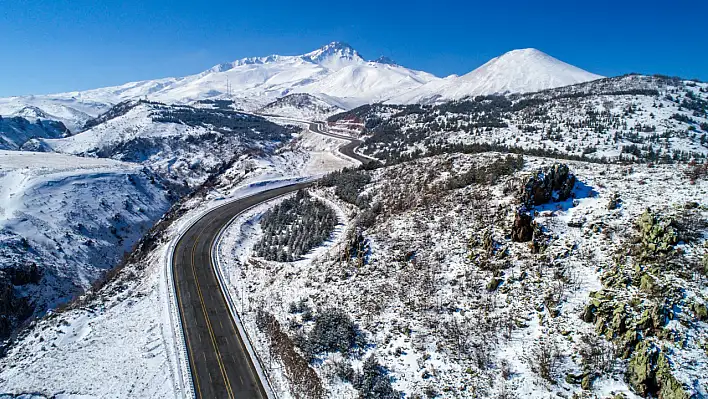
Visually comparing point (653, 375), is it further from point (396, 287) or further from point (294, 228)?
point (294, 228)

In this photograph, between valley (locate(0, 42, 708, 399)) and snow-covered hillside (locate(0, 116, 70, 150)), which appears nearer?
valley (locate(0, 42, 708, 399))

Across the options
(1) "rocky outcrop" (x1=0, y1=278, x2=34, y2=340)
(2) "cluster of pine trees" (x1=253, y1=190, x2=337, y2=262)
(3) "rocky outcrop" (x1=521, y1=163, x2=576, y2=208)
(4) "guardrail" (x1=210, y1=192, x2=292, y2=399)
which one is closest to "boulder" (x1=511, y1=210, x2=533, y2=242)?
(3) "rocky outcrop" (x1=521, y1=163, x2=576, y2=208)

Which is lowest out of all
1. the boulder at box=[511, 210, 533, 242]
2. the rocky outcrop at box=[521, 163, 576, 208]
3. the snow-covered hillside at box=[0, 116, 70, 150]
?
the boulder at box=[511, 210, 533, 242]

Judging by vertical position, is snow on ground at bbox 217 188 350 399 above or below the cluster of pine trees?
below

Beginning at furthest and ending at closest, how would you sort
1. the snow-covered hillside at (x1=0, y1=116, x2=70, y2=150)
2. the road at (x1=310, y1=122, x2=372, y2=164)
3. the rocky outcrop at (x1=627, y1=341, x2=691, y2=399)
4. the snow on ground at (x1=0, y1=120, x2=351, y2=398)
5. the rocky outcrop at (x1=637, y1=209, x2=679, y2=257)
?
the snow-covered hillside at (x1=0, y1=116, x2=70, y2=150)
the road at (x1=310, y1=122, x2=372, y2=164)
the snow on ground at (x1=0, y1=120, x2=351, y2=398)
the rocky outcrop at (x1=637, y1=209, x2=679, y2=257)
the rocky outcrop at (x1=627, y1=341, x2=691, y2=399)

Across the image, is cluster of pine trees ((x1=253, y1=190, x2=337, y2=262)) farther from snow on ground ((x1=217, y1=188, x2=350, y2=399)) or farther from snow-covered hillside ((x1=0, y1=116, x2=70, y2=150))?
snow-covered hillside ((x1=0, y1=116, x2=70, y2=150))

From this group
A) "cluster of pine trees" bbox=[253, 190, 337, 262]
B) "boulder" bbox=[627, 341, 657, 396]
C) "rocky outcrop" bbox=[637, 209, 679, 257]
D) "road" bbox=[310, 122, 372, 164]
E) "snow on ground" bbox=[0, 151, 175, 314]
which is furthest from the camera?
"road" bbox=[310, 122, 372, 164]
